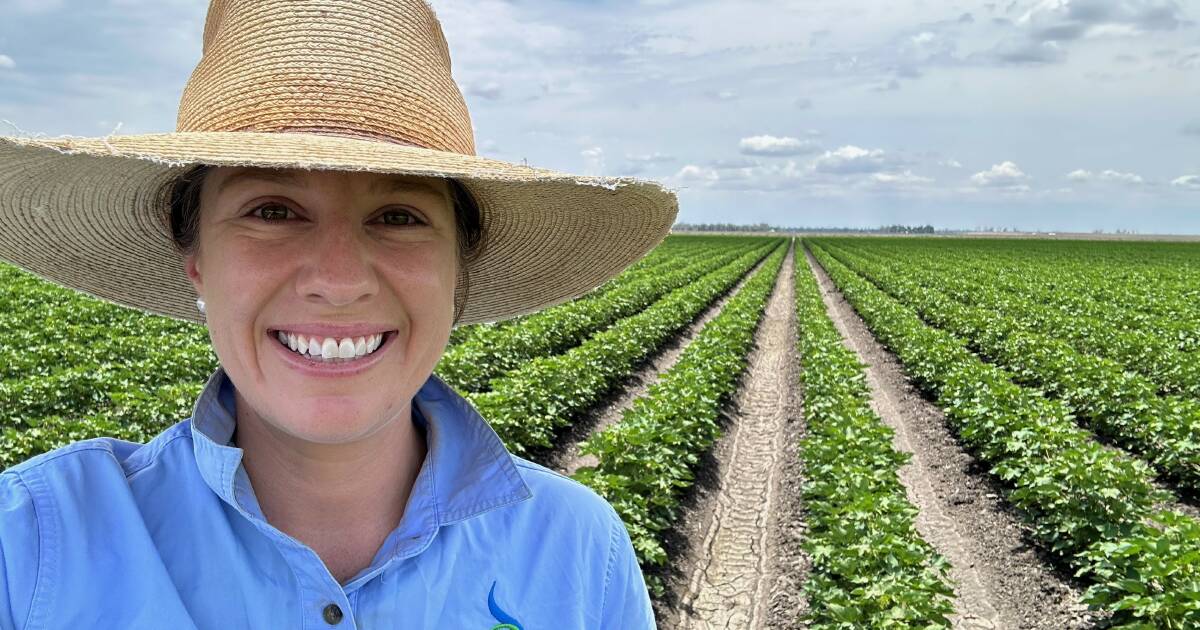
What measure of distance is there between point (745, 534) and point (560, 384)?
10.9 ft

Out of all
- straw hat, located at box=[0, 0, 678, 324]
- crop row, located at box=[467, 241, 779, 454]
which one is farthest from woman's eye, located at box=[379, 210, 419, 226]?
crop row, located at box=[467, 241, 779, 454]

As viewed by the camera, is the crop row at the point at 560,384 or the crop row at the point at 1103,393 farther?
the crop row at the point at 1103,393

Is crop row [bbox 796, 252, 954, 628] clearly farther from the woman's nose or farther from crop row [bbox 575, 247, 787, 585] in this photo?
the woman's nose

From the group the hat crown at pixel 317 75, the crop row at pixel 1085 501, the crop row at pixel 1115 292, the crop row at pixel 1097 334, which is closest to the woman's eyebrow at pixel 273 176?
the hat crown at pixel 317 75

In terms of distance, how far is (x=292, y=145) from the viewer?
48.2 inches

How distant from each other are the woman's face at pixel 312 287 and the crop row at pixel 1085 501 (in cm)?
503

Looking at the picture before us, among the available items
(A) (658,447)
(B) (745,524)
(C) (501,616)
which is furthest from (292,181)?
(B) (745,524)

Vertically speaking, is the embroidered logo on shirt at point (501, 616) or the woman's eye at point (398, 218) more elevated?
the woman's eye at point (398, 218)

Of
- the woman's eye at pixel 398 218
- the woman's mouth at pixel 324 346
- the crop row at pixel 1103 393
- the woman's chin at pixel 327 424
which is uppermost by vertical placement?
the woman's eye at pixel 398 218

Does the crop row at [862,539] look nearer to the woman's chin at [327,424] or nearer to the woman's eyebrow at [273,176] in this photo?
the woman's chin at [327,424]

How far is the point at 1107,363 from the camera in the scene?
12.0 meters

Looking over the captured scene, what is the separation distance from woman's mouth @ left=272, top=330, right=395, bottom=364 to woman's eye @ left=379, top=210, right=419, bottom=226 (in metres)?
0.20

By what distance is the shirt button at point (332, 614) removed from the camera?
4.19 ft

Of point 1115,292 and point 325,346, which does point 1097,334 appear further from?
point 325,346
